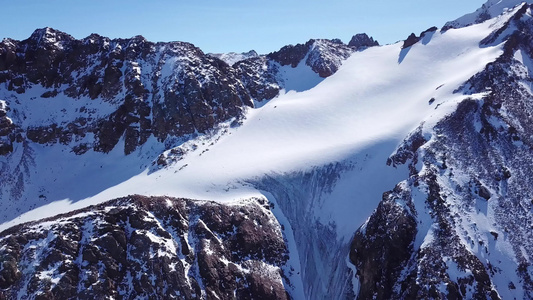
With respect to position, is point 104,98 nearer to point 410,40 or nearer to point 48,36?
point 48,36

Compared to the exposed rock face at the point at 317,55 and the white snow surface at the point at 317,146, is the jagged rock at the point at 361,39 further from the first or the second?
the white snow surface at the point at 317,146

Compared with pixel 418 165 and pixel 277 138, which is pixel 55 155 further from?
pixel 418 165

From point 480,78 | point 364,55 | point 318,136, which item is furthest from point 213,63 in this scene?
point 480,78

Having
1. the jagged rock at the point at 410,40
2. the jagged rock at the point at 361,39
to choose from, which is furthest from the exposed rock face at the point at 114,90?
the jagged rock at the point at 361,39

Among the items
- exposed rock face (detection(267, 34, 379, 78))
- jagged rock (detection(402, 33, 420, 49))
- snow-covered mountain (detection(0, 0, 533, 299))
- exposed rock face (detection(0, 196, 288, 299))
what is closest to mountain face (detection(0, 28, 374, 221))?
snow-covered mountain (detection(0, 0, 533, 299))

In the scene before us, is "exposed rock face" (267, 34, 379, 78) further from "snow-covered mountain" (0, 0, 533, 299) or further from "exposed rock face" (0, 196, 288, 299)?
"exposed rock face" (0, 196, 288, 299)

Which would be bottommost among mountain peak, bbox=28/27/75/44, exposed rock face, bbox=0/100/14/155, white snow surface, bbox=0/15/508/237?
white snow surface, bbox=0/15/508/237

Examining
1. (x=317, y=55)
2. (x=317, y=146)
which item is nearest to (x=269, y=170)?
(x=317, y=146)
